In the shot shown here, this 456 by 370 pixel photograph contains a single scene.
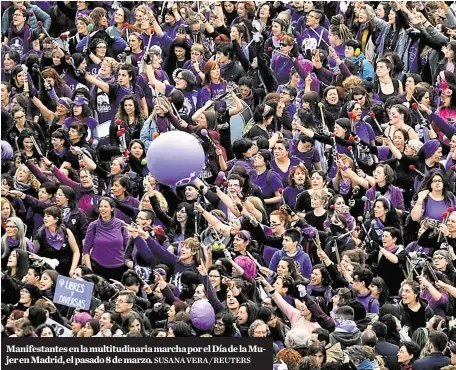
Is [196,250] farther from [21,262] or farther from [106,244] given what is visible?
[21,262]

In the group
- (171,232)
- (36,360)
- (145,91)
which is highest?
(145,91)

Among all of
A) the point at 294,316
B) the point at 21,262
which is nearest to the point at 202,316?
the point at 294,316

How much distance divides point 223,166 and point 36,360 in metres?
4.42

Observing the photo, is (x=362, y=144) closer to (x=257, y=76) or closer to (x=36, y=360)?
(x=257, y=76)

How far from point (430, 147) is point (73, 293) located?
4866 millimetres

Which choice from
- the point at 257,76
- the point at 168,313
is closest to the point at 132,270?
the point at 168,313

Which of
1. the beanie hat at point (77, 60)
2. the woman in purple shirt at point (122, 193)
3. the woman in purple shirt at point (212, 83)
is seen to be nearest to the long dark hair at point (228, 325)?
the woman in purple shirt at point (122, 193)

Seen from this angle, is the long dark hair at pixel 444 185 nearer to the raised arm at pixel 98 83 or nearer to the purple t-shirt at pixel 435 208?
the purple t-shirt at pixel 435 208

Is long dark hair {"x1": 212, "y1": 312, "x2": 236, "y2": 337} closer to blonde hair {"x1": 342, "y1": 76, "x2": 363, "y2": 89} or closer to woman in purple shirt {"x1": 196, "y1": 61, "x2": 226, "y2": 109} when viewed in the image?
woman in purple shirt {"x1": 196, "y1": 61, "x2": 226, "y2": 109}

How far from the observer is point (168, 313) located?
2267cm

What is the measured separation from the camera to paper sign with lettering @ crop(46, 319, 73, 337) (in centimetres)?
2245

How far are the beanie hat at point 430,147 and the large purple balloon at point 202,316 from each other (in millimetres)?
4074

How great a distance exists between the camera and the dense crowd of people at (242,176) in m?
22.7

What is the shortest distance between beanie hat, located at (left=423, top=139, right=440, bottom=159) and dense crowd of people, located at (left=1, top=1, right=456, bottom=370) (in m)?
0.04
